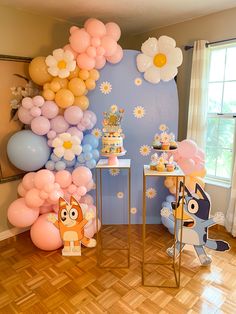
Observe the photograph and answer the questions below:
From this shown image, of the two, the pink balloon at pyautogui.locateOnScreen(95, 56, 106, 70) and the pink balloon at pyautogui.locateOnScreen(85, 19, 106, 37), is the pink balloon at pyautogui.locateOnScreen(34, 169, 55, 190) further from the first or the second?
the pink balloon at pyautogui.locateOnScreen(85, 19, 106, 37)

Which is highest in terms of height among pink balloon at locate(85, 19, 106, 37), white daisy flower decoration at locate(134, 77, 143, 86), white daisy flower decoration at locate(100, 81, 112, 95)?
pink balloon at locate(85, 19, 106, 37)

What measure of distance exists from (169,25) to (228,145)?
1619 mm

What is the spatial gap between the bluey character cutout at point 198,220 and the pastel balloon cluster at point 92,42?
4.56 feet

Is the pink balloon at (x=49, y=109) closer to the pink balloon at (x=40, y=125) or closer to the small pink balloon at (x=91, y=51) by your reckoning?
the pink balloon at (x=40, y=125)

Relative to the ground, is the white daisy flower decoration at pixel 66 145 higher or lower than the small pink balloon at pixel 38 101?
lower

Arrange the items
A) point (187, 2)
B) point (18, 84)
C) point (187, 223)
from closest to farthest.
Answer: point (187, 223) < point (187, 2) < point (18, 84)

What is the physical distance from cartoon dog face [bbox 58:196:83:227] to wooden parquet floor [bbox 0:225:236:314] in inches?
14.9

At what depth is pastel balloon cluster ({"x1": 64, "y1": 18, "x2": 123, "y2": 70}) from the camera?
2215 millimetres

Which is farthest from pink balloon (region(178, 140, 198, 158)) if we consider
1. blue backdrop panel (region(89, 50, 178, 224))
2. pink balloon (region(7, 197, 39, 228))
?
pink balloon (region(7, 197, 39, 228))

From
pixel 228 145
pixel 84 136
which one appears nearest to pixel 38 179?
pixel 84 136

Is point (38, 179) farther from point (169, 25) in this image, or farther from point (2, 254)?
point (169, 25)

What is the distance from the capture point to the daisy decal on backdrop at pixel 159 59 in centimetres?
244

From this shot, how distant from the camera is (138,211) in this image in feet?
9.49

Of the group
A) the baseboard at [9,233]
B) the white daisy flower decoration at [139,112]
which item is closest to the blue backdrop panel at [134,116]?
the white daisy flower decoration at [139,112]
